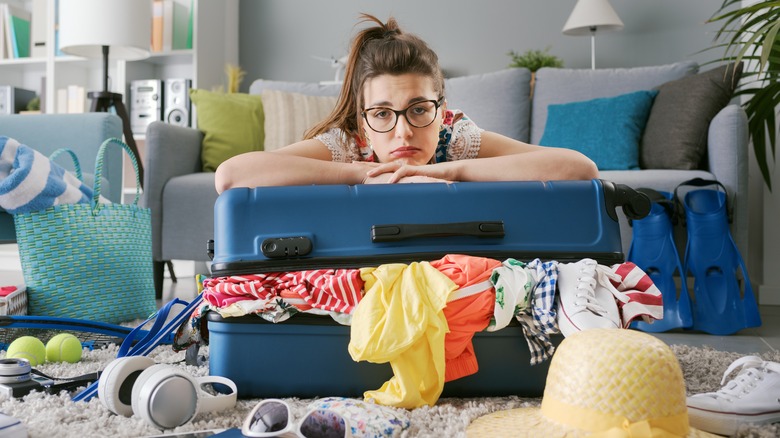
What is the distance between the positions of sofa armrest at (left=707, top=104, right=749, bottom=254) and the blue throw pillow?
0.37m

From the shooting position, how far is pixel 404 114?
1.29 meters

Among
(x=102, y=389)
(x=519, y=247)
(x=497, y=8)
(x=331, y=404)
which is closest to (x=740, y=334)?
(x=519, y=247)

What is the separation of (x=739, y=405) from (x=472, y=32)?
10.9 ft

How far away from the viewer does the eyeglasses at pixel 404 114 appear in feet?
4.25

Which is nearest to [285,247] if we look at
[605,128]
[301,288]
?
[301,288]

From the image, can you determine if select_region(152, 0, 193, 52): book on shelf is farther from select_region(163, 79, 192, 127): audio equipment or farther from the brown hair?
the brown hair

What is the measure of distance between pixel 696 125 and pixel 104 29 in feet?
8.95

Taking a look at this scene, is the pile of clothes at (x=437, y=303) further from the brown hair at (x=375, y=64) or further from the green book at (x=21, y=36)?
the green book at (x=21, y=36)

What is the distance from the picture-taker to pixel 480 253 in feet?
3.39

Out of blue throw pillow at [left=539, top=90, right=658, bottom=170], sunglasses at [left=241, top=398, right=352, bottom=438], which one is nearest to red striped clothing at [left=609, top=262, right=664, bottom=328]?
sunglasses at [left=241, top=398, right=352, bottom=438]

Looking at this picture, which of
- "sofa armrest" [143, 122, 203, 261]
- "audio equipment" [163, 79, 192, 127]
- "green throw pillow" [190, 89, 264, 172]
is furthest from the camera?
"audio equipment" [163, 79, 192, 127]

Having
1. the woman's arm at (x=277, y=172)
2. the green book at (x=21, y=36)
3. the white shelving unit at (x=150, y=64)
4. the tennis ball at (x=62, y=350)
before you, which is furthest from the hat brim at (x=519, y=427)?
the green book at (x=21, y=36)

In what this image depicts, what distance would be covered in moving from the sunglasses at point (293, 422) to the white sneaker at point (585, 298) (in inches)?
14.3

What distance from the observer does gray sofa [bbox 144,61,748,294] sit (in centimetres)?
216
